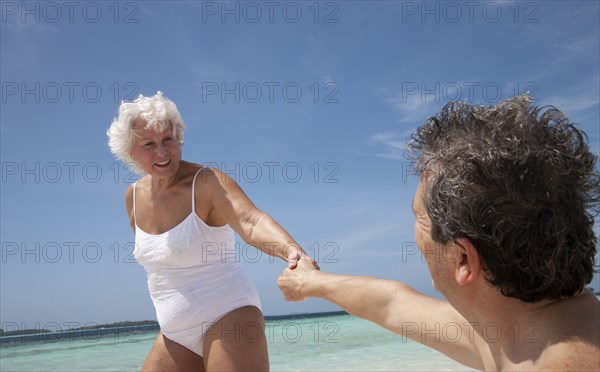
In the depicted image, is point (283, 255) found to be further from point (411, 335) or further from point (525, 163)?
point (525, 163)

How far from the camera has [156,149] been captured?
3.54m

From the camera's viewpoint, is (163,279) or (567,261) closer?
(567,261)

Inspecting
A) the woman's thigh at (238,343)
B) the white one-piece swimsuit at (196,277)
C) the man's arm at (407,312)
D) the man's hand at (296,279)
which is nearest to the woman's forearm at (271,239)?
the man's hand at (296,279)

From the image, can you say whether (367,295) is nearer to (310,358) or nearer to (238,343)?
(238,343)

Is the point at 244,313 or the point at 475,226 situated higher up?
the point at 475,226

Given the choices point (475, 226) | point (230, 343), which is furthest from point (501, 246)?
point (230, 343)

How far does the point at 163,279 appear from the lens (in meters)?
3.44

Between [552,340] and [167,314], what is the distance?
261cm

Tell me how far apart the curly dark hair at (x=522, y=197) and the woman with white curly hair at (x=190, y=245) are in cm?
166

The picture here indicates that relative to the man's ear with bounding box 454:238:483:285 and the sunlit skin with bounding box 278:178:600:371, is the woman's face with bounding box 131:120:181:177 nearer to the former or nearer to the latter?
the sunlit skin with bounding box 278:178:600:371

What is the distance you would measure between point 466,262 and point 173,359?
258 cm

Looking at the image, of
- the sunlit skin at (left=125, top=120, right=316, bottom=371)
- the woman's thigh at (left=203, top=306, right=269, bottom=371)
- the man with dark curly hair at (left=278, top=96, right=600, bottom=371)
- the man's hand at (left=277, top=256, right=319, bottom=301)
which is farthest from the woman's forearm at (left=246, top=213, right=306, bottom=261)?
the man with dark curly hair at (left=278, top=96, right=600, bottom=371)

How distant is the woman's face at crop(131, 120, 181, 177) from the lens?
3.55 metres

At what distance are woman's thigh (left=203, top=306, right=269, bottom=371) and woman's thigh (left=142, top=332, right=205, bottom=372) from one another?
0.89ft
